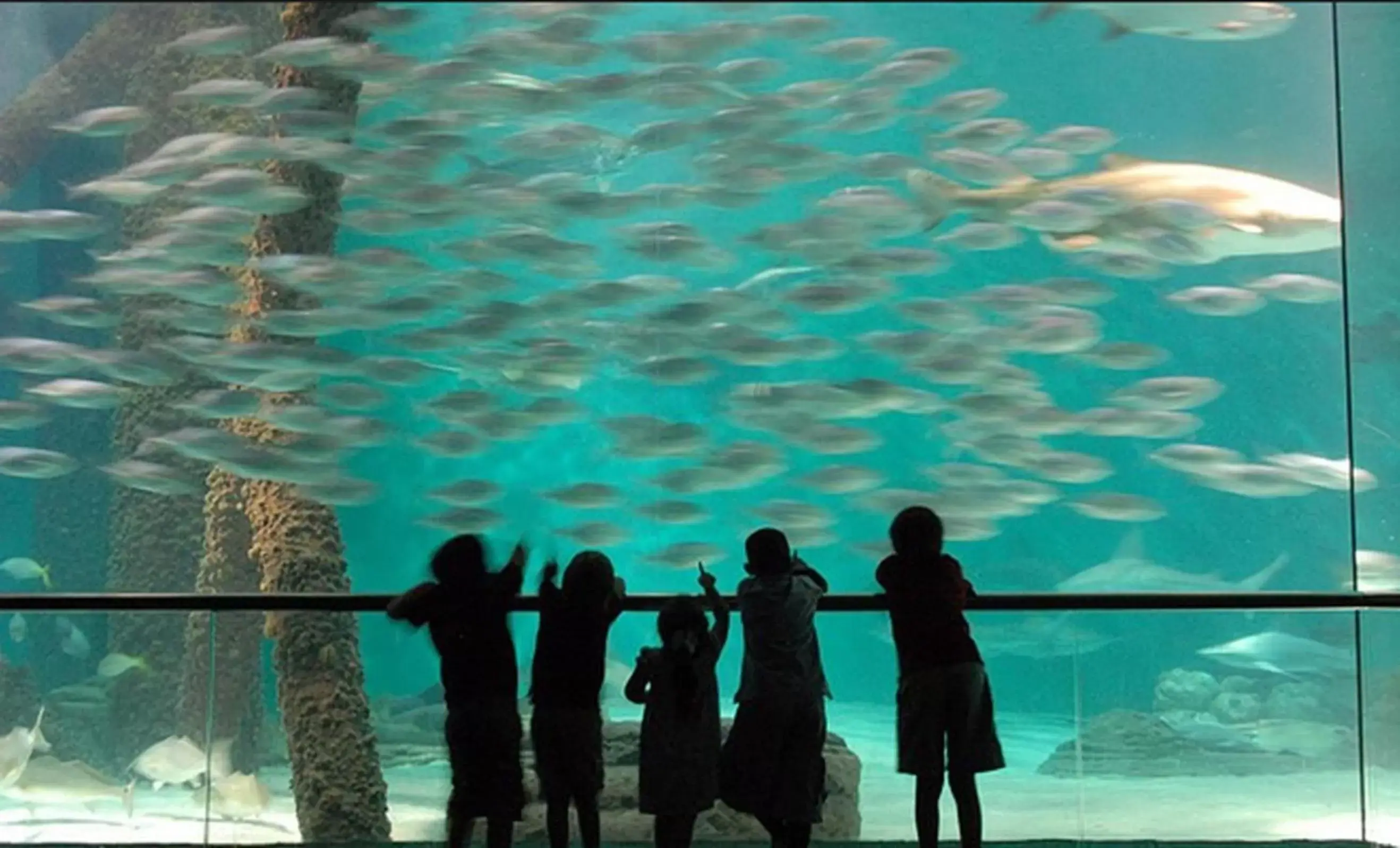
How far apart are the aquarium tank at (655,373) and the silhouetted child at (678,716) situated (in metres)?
0.78

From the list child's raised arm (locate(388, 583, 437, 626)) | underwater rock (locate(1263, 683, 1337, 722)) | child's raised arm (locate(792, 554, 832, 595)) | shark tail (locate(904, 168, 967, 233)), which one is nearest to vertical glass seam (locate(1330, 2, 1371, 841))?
underwater rock (locate(1263, 683, 1337, 722))

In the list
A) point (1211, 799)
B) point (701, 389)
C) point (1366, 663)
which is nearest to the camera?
point (1366, 663)

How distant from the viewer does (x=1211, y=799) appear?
12.8 ft

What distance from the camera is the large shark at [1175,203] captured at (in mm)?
5172

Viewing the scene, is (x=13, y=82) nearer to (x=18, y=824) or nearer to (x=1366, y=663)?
(x=18, y=824)

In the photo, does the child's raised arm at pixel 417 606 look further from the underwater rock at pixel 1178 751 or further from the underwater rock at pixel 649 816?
the underwater rock at pixel 1178 751

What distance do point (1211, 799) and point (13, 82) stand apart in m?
5.85

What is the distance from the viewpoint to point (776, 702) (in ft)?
9.89

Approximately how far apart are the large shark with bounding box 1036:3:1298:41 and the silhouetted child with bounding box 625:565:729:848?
2972 mm

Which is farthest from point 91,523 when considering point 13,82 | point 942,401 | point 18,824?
point 942,401

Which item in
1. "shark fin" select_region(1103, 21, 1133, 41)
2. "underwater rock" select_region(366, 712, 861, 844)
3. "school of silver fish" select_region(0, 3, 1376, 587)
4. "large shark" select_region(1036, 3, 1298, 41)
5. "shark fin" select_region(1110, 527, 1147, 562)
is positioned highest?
"shark fin" select_region(1103, 21, 1133, 41)

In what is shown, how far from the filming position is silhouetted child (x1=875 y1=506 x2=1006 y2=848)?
301cm

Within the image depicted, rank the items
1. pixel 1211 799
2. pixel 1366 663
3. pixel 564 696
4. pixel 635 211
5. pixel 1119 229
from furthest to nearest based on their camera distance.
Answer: pixel 635 211 < pixel 1119 229 < pixel 1211 799 < pixel 1366 663 < pixel 564 696

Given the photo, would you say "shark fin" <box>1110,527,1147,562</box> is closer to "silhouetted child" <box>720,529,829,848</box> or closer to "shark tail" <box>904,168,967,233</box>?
"shark tail" <box>904,168,967,233</box>
